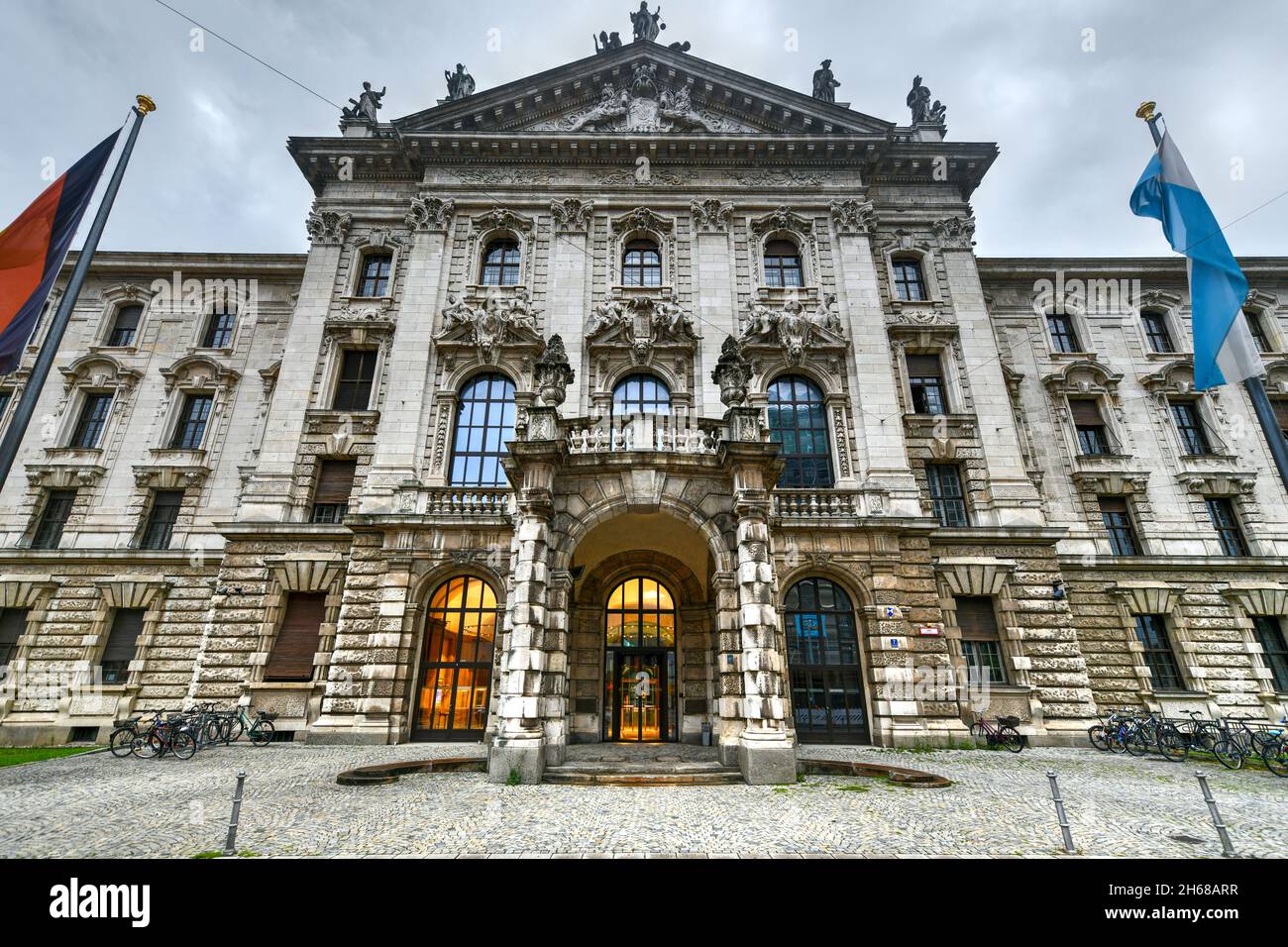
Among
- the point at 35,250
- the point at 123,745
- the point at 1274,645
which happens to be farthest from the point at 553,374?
the point at 1274,645

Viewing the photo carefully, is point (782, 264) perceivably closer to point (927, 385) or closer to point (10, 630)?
point (927, 385)

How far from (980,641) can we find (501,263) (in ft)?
70.5

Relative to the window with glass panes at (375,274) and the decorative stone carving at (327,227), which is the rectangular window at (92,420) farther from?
the window with glass panes at (375,274)

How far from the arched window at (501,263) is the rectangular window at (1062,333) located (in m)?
22.5

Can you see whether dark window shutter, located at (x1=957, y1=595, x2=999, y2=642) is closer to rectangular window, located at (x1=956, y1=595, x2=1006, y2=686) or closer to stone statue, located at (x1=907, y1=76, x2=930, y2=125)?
rectangular window, located at (x1=956, y1=595, x2=1006, y2=686)

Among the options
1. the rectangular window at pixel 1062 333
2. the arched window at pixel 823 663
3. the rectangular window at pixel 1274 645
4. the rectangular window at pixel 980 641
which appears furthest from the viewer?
the rectangular window at pixel 1062 333

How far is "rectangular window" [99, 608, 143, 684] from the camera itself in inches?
734

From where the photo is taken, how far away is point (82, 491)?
2052cm

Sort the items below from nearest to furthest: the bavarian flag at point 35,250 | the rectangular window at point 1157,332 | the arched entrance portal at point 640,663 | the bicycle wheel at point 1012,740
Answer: the bavarian flag at point 35,250 → the bicycle wheel at point 1012,740 → the arched entrance portal at point 640,663 → the rectangular window at point 1157,332

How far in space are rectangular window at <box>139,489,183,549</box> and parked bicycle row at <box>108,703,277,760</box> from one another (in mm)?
6841

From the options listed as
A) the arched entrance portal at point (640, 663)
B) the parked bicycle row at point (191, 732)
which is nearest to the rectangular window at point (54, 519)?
the parked bicycle row at point (191, 732)

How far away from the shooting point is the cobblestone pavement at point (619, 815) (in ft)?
21.9

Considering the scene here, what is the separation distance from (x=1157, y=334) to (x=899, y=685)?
20851 millimetres
